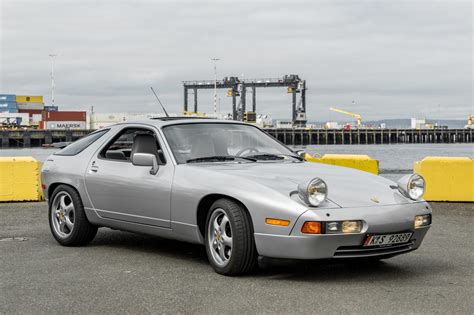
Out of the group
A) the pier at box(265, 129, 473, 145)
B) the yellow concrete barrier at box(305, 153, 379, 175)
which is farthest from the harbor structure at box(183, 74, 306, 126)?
the yellow concrete barrier at box(305, 153, 379, 175)

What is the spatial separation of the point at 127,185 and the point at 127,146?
726 mm

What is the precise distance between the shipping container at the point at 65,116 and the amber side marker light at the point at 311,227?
11497 centimetres

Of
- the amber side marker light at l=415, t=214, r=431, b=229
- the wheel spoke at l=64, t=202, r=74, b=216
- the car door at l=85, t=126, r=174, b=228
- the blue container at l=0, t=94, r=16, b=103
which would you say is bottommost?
the wheel spoke at l=64, t=202, r=74, b=216

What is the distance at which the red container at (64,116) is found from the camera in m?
116

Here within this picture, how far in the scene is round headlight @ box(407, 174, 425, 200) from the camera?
5.87 m

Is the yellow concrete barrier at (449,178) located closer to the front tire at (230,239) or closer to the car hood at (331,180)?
the car hood at (331,180)

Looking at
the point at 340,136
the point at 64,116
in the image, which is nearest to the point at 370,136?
the point at 340,136

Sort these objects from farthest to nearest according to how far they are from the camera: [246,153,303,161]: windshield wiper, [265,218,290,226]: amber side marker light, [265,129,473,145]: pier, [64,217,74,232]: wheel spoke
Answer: [265,129,473,145]: pier
[64,217,74,232]: wheel spoke
[246,153,303,161]: windshield wiper
[265,218,290,226]: amber side marker light

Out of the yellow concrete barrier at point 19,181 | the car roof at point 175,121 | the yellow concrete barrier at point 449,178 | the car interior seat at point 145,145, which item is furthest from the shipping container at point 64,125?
the car interior seat at point 145,145

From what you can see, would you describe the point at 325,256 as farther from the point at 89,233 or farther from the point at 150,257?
the point at 89,233

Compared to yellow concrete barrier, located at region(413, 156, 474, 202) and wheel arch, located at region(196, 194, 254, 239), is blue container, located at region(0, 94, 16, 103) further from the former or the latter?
wheel arch, located at region(196, 194, 254, 239)

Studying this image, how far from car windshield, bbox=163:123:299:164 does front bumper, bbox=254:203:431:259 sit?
1236 millimetres

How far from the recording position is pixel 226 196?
5.67 m

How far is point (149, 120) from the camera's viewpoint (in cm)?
698
